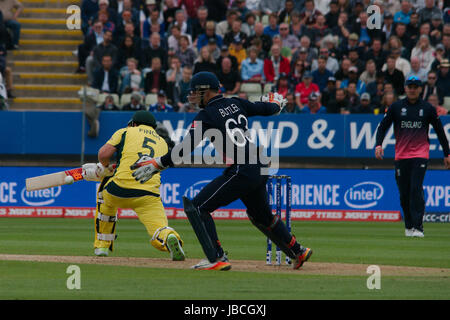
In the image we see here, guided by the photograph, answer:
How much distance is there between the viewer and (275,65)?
24.7 meters

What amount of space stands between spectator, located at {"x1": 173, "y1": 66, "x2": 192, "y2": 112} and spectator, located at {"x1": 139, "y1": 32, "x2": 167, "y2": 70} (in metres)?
1.17

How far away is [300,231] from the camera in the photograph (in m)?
17.7

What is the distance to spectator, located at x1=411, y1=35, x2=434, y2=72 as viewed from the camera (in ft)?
80.1

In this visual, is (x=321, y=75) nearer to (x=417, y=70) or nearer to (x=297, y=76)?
(x=297, y=76)

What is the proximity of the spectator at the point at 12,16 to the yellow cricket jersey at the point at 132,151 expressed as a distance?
1476cm

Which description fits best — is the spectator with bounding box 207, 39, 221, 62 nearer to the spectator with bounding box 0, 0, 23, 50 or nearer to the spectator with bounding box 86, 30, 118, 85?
the spectator with bounding box 86, 30, 118, 85

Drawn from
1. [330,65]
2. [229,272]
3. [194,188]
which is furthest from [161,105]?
[229,272]

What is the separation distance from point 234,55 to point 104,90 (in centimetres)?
372

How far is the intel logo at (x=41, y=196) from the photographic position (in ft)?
70.4

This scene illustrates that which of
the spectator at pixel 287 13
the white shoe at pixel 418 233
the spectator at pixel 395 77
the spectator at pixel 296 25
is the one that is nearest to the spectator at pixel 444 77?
the spectator at pixel 395 77

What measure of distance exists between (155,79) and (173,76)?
532 mm

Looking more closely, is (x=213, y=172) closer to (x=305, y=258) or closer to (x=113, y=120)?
(x=113, y=120)

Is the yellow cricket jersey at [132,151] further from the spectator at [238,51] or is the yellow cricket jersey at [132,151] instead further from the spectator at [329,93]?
the spectator at [238,51]

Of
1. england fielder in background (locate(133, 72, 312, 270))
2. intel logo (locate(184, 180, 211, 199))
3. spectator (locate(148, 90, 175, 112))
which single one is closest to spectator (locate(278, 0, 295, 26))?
spectator (locate(148, 90, 175, 112))
